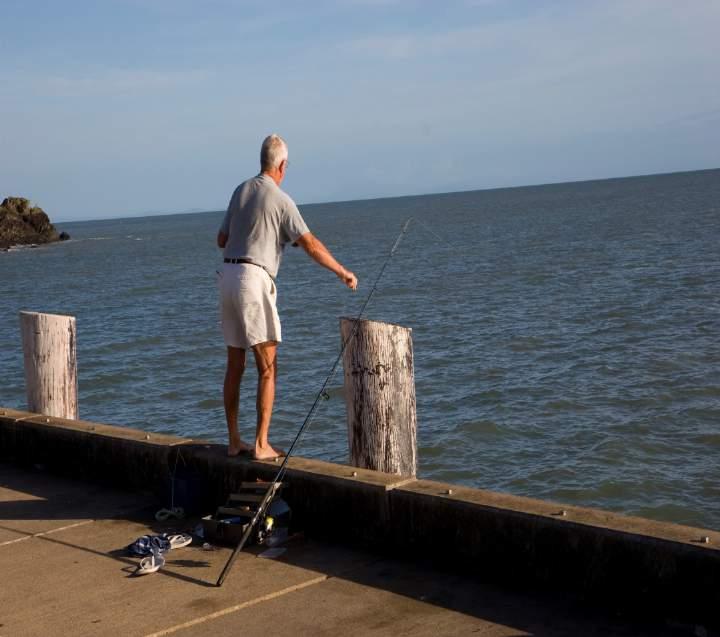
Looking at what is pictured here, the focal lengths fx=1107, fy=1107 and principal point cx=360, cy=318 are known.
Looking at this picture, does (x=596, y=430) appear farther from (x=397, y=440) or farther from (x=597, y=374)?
(x=397, y=440)

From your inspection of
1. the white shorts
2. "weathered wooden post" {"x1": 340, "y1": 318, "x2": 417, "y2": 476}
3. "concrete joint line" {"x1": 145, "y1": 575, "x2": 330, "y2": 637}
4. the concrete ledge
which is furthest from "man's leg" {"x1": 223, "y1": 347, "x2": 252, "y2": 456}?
"concrete joint line" {"x1": 145, "y1": 575, "x2": 330, "y2": 637}

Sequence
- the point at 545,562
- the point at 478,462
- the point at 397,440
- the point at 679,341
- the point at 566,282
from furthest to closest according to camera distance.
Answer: the point at 566,282 → the point at 679,341 → the point at 478,462 → the point at 397,440 → the point at 545,562

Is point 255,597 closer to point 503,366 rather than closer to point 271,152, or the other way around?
point 271,152

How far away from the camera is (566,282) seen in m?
29.0

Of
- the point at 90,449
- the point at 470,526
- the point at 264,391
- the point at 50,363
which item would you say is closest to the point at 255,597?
the point at 470,526

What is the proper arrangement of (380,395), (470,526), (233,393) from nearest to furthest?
(470,526) < (380,395) < (233,393)

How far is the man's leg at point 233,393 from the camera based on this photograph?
552 centimetres

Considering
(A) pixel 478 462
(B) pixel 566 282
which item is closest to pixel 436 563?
(A) pixel 478 462

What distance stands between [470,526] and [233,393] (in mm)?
1602

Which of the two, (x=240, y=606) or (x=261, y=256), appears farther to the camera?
(x=261, y=256)

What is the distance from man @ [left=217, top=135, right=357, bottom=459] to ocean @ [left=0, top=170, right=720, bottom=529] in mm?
4351

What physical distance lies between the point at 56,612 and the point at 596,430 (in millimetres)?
8589

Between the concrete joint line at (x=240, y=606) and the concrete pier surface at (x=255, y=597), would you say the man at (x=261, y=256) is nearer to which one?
the concrete pier surface at (x=255, y=597)

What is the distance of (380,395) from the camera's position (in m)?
5.29
